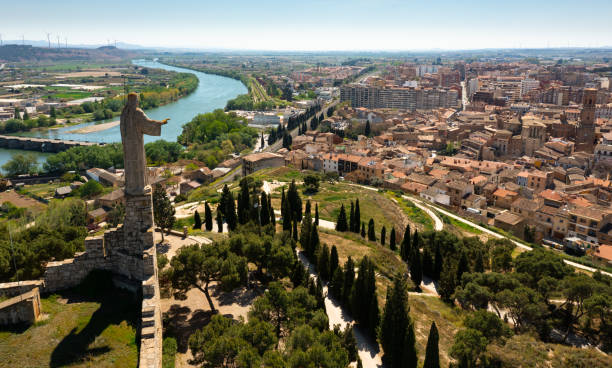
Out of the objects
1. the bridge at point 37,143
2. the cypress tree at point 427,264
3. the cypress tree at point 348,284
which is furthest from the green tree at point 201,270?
the bridge at point 37,143

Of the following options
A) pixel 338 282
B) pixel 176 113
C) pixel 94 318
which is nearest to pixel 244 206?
pixel 338 282

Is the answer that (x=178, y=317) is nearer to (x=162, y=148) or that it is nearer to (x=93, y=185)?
(x=93, y=185)

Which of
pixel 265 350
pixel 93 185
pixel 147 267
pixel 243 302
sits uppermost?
pixel 147 267

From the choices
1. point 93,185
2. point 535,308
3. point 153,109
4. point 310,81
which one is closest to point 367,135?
point 93,185

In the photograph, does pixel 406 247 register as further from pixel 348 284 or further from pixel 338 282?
pixel 348 284

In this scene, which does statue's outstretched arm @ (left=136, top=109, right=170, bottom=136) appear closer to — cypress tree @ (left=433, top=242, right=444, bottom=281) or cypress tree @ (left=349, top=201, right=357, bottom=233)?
cypress tree @ (left=433, top=242, right=444, bottom=281)

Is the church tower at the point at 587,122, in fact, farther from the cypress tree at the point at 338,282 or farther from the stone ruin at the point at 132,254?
the stone ruin at the point at 132,254
